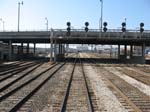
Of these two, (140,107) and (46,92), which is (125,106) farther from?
(46,92)

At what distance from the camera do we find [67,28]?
4909 cm

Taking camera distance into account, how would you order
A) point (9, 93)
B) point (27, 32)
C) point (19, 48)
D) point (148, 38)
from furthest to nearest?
point (19, 48) → point (27, 32) → point (148, 38) → point (9, 93)

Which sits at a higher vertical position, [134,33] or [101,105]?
[134,33]

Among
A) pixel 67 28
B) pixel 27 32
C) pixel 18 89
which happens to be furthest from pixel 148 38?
pixel 18 89

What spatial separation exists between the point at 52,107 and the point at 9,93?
3.91 m

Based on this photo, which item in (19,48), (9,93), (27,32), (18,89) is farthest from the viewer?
(19,48)

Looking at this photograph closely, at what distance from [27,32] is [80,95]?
39865 mm

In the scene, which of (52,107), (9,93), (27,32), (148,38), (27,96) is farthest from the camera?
(27,32)

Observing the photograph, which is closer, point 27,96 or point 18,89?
point 27,96

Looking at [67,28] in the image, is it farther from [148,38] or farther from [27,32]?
[148,38]

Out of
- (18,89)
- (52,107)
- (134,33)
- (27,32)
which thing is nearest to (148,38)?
(134,33)

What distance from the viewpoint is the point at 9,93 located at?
14891 millimetres

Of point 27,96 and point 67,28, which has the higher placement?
point 67,28

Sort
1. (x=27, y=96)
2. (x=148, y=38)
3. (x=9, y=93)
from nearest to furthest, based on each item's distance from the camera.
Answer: (x=27, y=96)
(x=9, y=93)
(x=148, y=38)
